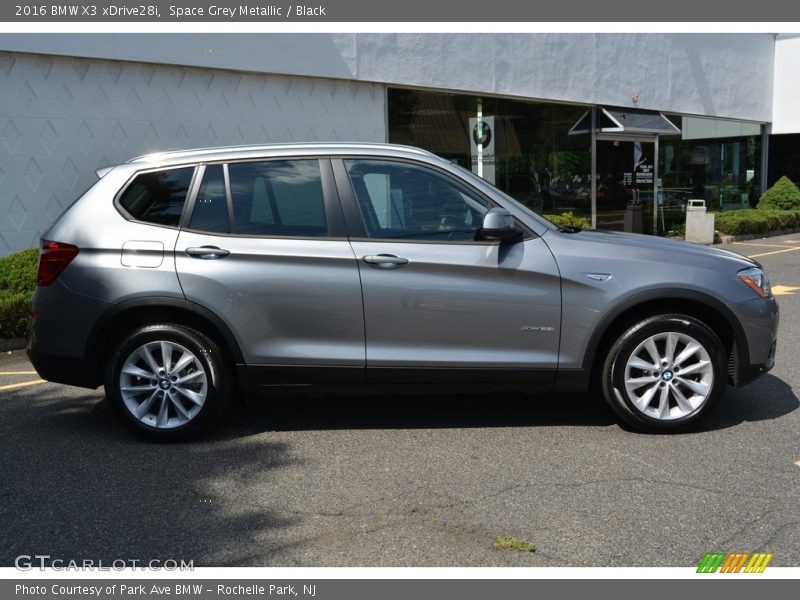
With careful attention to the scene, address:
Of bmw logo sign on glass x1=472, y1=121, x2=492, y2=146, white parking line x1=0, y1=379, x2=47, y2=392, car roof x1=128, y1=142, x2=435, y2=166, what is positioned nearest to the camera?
car roof x1=128, y1=142, x2=435, y2=166

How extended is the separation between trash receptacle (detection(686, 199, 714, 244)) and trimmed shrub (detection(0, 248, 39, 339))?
1504 cm

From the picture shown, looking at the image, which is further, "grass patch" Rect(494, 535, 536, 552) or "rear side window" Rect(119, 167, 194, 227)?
"rear side window" Rect(119, 167, 194, 227)

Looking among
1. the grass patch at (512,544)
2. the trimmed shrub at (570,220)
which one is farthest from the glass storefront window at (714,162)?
the grass patch at (512,544)

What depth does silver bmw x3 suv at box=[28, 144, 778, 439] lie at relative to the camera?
4969 millimetres

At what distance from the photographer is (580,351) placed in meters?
5.02

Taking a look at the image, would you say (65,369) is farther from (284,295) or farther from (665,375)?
(665,375)

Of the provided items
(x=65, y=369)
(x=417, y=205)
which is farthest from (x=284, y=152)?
(x=65, y=369)

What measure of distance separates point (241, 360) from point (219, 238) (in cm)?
79

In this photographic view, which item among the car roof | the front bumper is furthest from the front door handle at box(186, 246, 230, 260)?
the front bumper

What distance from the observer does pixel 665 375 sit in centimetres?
507

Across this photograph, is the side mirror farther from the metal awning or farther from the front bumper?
the metal awning

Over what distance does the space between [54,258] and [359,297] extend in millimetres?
1977

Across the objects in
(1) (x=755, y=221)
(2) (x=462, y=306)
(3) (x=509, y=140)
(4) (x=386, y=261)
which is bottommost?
(1) (x=755, y=221)

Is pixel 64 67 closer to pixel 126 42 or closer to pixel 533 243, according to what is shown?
pixel 126 42
